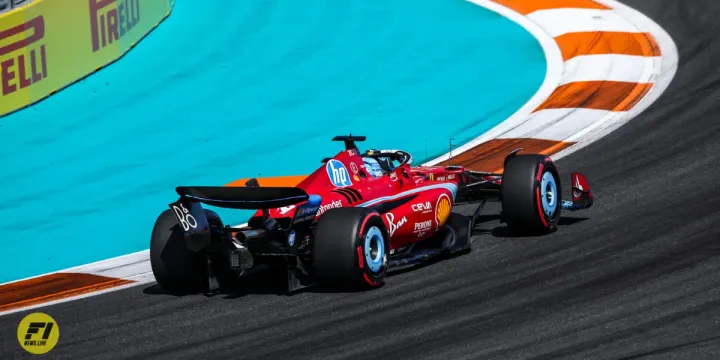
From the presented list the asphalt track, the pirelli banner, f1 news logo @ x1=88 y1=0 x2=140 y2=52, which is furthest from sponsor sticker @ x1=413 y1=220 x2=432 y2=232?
f1 news logo @ x1=88 y1=0 x2=140 y2=52

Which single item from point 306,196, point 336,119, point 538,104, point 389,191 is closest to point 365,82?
point 336,119

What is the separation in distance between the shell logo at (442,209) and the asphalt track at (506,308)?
44 cm

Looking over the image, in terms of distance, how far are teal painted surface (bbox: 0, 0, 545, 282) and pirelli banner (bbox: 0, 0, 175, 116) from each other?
0.23 metres

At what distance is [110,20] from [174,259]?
9874 mm

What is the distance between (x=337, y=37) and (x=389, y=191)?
31.7ft

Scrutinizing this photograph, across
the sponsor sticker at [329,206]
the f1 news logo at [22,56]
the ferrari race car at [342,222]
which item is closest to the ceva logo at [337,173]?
the ferrari race car at [342,222]

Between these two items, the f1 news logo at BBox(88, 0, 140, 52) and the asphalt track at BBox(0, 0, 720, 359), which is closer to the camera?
the asphalt track at BBox(0, 0, 720, 359)

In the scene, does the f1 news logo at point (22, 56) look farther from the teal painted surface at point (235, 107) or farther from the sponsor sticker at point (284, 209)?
the sponsor sticker at point (284, 209)

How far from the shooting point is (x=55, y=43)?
17.0 m

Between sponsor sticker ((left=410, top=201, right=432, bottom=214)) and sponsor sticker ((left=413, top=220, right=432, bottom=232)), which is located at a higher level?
sponsor sticker ((left=410, top=201, right=432, bottom=214))

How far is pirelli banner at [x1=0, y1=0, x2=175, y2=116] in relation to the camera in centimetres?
1650

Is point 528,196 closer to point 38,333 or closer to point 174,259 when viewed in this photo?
point 174,259

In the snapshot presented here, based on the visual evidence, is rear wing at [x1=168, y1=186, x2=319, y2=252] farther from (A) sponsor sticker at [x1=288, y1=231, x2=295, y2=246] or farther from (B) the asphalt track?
(B) the asphalt track

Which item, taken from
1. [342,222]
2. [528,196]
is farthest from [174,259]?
[528,196]
